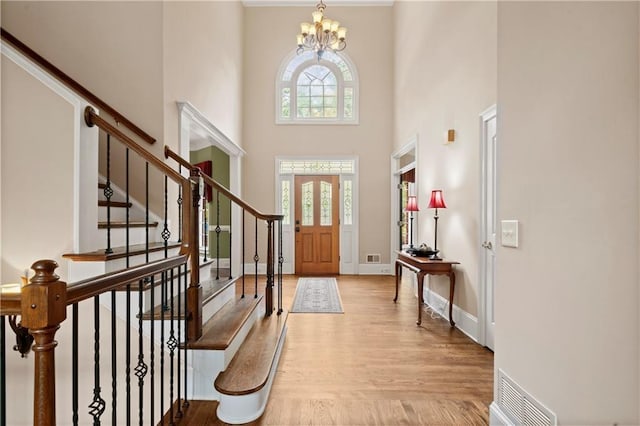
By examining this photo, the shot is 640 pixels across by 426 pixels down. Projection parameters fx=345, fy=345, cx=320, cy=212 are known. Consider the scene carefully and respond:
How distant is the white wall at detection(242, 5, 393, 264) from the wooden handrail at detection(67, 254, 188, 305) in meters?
5.35

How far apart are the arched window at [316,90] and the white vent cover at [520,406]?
5.83 metres

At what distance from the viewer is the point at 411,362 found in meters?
2.82

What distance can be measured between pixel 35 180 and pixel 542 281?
300 cm

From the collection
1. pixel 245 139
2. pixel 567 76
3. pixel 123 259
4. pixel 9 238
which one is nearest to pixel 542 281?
pixel 567 76

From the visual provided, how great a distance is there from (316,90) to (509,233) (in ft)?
19.8

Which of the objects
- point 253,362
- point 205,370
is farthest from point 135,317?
point 253,362

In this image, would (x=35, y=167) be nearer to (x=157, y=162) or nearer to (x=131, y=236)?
(x=157, y=162)

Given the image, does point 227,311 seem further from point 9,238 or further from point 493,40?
point 493,40

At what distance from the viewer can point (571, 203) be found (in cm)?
141

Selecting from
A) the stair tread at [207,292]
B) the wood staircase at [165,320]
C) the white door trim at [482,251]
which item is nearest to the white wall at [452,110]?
the white door trim at [482,251]

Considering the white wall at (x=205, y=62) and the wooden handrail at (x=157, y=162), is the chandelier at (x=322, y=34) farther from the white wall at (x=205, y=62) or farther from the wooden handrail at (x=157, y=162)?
the wooden handrail at (x=157, y=162)

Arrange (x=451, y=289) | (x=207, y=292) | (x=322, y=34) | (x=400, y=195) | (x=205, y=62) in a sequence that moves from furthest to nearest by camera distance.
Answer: (x=400, y=195) < (x=322, y=34) < (x=205, y=62) < (x=451, y=289) < (x=207, y=292)

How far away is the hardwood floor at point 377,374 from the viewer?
211 cm

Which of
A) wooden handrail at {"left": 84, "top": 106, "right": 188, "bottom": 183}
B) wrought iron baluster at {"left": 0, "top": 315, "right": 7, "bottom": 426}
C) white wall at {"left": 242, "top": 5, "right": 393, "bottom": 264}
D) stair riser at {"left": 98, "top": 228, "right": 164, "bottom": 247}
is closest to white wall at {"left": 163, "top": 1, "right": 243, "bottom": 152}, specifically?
white wall at {"left": 242, "top": 5, "right": 393, "bottom": 264}
